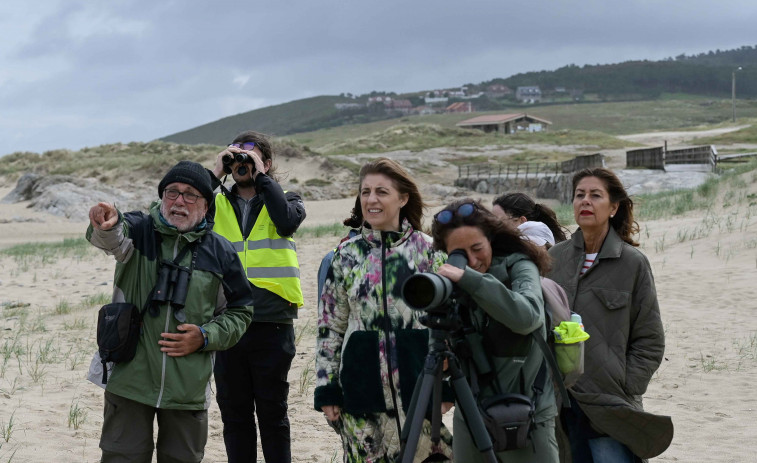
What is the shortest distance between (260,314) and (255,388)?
0.38 meters

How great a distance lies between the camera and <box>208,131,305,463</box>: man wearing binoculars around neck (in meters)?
4.00

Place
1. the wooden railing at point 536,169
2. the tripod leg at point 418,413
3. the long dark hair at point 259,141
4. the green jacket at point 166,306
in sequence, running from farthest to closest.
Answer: the wooden railing at point 536,169, the long dark hair at point 259,141, the green jacket at point 166,306, the tripod leg at point 418,413

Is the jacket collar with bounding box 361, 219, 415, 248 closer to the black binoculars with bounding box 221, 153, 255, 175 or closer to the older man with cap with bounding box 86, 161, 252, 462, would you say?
the older man with cap with bounding box 86, 161, 252, 462

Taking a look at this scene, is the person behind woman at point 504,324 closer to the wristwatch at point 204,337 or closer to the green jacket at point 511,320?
the green jacket at point 511,320

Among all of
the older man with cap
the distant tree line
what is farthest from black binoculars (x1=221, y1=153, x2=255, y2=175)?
the distant tree line

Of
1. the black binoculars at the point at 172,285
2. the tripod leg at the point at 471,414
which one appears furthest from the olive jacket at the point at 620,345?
the black binoculars at the point at 172,285

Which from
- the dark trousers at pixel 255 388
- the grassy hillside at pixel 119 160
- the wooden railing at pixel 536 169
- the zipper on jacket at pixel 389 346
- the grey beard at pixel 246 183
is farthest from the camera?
the grassy hillside at pixel 119 160

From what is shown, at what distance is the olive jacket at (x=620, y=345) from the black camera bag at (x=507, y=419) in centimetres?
88

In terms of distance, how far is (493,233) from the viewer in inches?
109

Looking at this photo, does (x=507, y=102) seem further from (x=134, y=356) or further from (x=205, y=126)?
(x=134, y=356)

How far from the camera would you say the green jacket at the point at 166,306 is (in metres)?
3.19

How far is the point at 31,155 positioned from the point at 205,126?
100m

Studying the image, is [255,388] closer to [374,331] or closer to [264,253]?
[264,253]

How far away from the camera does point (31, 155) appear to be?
153 ft
